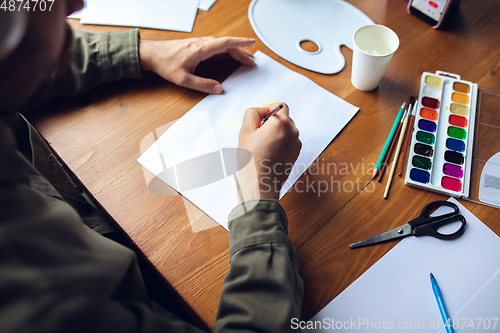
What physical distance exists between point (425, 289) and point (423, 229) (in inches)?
4.1

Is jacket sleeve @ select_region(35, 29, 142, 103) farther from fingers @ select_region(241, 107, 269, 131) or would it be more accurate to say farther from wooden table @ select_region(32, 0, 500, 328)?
fingers @ select_region(241, 107, 269, 131)

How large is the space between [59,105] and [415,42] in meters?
0.89

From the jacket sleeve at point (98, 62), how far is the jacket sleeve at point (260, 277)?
46 cm

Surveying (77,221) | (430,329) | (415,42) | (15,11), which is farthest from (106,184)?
(415,42)

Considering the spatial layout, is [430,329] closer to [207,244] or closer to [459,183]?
[459,183]

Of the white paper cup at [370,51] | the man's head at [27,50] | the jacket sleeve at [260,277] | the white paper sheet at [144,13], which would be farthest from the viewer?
the white paper sheet at [144,13]

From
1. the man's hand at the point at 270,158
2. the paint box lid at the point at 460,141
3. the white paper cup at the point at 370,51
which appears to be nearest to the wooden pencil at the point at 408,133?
the paint box lid at the point at 460,141

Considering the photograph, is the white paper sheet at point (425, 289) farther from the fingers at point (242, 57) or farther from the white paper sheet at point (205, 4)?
the white paper sheet at point (205, 4)

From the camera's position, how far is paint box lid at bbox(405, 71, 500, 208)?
63 centimetres

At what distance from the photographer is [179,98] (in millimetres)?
754

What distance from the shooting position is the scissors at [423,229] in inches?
22.8

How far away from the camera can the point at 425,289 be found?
542mm
